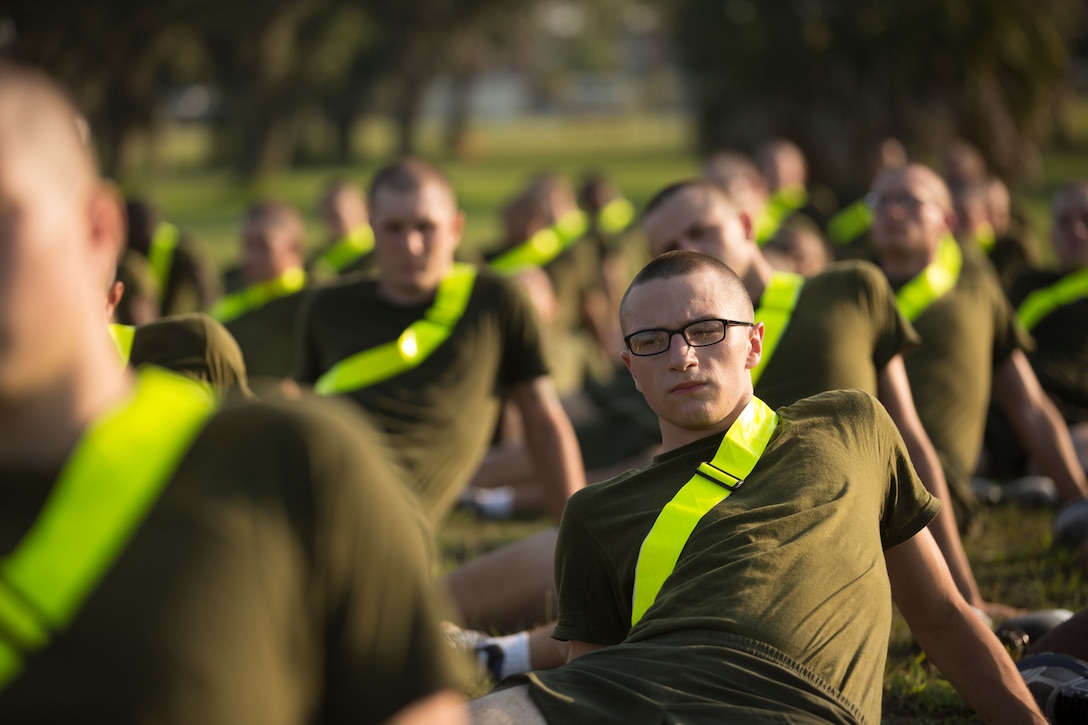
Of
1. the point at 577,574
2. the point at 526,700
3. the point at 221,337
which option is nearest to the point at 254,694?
the point at 526,700

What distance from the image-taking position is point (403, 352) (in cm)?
616

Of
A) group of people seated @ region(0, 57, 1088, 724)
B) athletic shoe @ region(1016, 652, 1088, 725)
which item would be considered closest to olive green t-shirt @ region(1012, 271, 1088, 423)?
group of people seated @ region(0, 57, 1088, 724)

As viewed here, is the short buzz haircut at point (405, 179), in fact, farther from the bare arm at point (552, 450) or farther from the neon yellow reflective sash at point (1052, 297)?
the neon yellow reflective sash at point (1052, 297)

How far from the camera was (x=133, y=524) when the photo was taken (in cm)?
170

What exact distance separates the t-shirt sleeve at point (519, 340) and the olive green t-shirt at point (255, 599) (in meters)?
4.24

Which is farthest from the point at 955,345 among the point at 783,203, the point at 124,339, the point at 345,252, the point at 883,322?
the point at 783,203

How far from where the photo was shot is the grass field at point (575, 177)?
5.32 m

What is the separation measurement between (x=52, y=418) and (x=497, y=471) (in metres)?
7.00

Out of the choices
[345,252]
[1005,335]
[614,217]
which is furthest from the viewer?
[614,217]

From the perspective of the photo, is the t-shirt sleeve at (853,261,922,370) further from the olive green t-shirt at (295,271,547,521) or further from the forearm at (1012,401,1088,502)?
the olive green t-shirt at (295,271,547,521)

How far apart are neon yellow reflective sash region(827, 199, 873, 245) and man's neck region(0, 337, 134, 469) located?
1033cm

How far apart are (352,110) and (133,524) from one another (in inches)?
2294

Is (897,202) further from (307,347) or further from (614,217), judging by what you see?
(614,217)

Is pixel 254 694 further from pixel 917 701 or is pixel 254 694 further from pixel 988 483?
pixel 988 483
